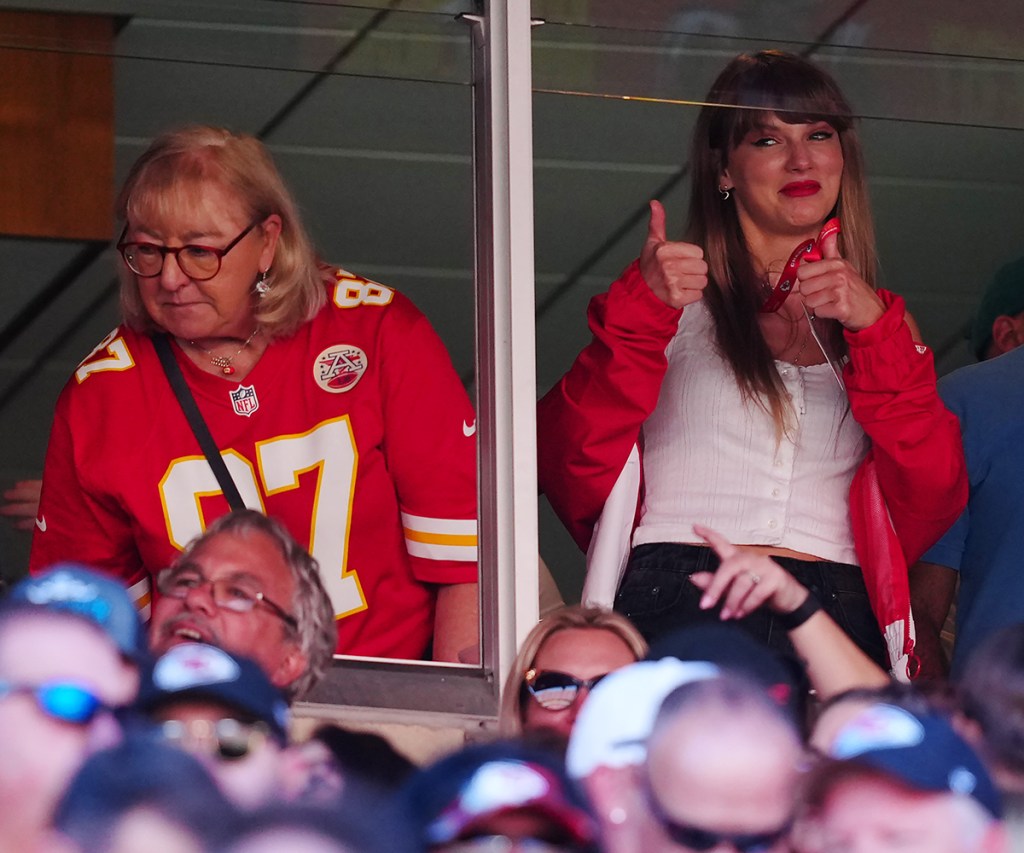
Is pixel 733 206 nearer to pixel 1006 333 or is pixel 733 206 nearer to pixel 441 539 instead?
pixel 441 539

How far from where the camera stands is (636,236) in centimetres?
475

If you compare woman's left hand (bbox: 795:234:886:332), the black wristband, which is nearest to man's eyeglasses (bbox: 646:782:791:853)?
the black wristband

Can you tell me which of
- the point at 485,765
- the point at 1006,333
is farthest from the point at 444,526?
the point at 1006,333

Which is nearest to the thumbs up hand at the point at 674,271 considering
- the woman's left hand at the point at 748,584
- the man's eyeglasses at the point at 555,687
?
the woman's left hand at the point at 748,584

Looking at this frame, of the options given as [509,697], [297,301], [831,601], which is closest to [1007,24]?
[831,601]

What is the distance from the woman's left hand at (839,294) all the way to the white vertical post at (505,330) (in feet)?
1.24

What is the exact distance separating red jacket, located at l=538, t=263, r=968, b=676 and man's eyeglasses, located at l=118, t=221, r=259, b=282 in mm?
511

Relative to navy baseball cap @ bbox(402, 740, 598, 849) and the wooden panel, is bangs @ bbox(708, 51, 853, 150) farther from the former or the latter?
navy baseball cap @ bbox(402, 740, 598, 849)

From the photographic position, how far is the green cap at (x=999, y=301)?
317cm

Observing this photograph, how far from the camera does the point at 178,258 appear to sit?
7.71 ft

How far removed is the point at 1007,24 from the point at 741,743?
1528 mm

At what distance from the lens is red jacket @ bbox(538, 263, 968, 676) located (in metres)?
2.23

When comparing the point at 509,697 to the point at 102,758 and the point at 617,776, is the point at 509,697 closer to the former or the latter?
the point at 617,776

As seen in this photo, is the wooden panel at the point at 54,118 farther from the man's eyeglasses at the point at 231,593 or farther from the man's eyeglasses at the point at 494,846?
the man's eyeglasses at the point at 494,846
